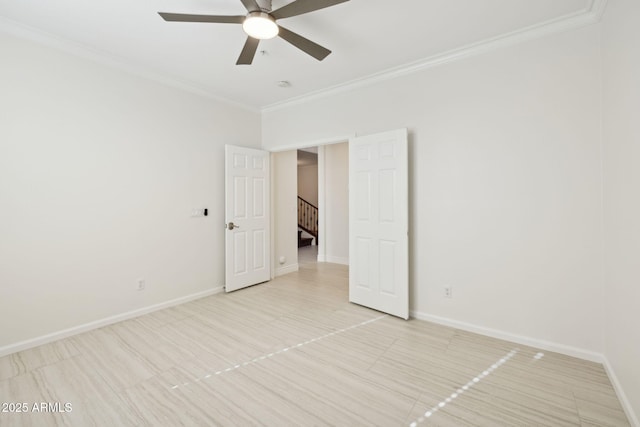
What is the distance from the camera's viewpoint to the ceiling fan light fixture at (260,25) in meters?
2.00

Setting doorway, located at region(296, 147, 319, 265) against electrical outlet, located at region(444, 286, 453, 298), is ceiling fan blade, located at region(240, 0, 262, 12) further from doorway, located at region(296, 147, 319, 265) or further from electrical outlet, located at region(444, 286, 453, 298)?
doorway, located at region(296, 147, 319, 265)

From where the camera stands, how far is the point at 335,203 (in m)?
6.39

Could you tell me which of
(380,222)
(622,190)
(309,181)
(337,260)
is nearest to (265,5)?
(380,222)

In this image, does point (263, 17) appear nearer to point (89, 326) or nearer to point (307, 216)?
point (89, 326)

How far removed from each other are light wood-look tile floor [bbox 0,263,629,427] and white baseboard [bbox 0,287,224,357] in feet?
0.26

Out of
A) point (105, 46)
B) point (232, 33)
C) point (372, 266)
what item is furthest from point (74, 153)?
point (372, 266)

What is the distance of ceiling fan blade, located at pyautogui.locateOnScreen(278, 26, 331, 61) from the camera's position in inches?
84.4

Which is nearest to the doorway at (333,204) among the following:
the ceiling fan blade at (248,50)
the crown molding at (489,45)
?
the crown molding at (489,45)

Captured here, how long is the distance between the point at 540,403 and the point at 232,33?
12.2ft

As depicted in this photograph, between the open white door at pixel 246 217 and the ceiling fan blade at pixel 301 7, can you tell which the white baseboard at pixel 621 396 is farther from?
the open white door at pixel 246 217

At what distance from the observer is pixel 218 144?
4.12 m

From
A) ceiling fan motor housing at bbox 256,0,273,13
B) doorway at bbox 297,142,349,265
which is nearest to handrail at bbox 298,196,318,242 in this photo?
doorway at bbox 297,142,349,265

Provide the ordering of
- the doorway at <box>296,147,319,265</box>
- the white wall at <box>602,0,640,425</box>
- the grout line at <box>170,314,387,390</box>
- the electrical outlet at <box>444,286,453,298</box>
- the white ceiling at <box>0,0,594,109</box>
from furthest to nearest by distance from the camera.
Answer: the doorway at <box>296,147,319,265</box>
the electrical outlet at <box>444,286,453,298</box>
the white ceiling at <box>0,0,594,109</box>
the grout line at <box>170,314,387,390</box>
the white wall at <box>602,0,640,425</box>

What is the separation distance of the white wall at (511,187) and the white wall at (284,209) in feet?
7.58
